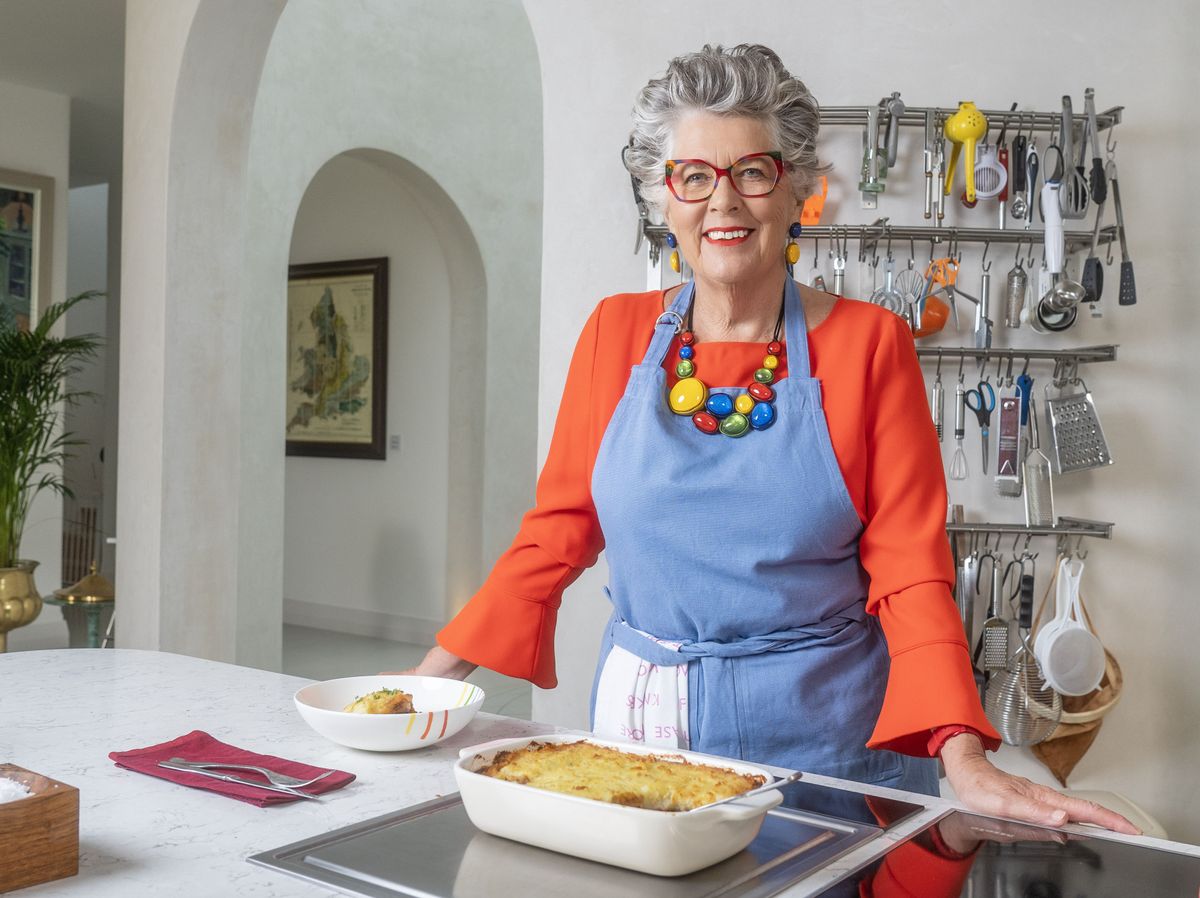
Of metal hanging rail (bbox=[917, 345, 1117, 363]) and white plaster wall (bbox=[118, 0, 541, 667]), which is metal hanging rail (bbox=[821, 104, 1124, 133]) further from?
white plaster wall (bbox=[118, 0, 541, 667])

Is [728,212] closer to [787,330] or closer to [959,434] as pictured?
[787,330]

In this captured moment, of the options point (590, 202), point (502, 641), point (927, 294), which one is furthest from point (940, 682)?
point (590, 202)

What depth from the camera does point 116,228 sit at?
9.35 metres

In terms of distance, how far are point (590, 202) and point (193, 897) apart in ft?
7.13

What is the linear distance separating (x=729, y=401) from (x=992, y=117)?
5.17 ft

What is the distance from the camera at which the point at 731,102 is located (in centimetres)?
141

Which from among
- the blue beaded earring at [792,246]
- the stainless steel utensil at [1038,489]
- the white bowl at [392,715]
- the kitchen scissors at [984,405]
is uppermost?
the blue beaded earring at [792,246]

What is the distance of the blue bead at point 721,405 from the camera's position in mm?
1471

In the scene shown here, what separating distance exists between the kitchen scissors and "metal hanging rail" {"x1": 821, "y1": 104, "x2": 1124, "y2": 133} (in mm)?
609

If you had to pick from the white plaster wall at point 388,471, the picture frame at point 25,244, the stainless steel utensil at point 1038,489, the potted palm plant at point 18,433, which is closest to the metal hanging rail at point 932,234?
the stainless steel utensil at point 1038,489

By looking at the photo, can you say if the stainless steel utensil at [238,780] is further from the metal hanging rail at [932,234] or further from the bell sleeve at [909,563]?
the metal hanging rail at [932,234]

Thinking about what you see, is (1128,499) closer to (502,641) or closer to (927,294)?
(927,294)

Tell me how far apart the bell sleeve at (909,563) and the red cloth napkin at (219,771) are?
62cm

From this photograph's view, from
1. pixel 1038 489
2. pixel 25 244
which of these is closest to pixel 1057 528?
pixel 1038 489
